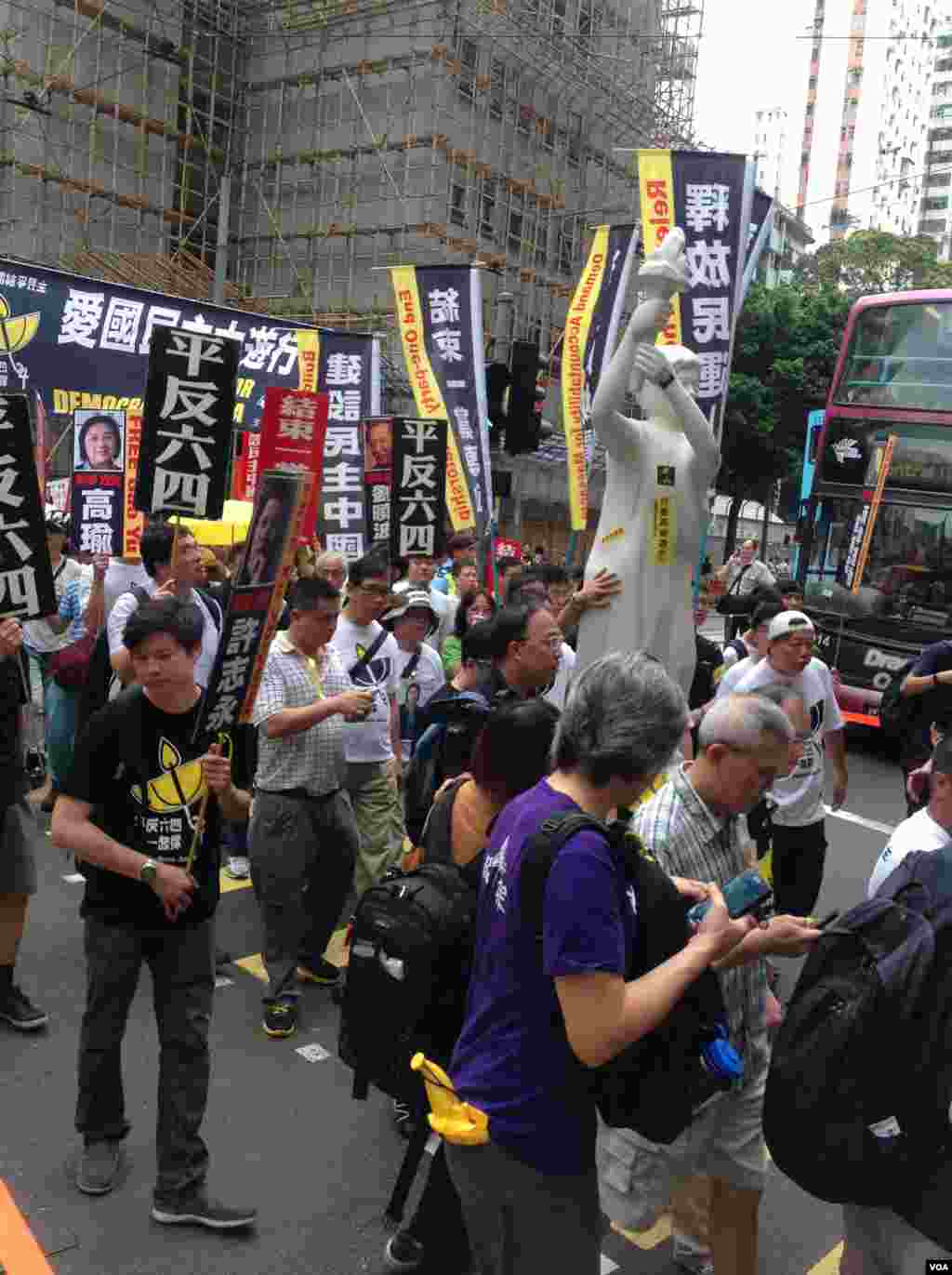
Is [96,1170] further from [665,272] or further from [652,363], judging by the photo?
[665,272]

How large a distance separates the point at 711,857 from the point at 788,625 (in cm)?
231

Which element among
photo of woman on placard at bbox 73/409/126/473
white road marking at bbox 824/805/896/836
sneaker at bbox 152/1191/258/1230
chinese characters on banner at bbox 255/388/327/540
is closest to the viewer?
sneaker at bbox 152/1191/258/1230

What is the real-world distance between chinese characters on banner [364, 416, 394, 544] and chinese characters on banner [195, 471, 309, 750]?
3995 mm

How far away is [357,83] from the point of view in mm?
24062

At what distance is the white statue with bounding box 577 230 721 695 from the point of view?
15.0 ft

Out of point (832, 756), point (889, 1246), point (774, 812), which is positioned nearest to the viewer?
point (889, 1246)

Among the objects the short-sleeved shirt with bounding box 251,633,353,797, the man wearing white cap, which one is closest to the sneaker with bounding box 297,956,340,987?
the short-sleeved shirt with bounding box 251,633,353,797

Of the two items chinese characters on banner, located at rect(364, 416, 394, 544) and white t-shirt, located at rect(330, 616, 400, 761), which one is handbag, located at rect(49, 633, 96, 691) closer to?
white t-shirt, located at rect(330, 616, 400, 761)

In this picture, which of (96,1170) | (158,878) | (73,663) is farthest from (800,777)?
(73,663)

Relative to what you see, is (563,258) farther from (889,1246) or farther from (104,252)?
(889,1246)

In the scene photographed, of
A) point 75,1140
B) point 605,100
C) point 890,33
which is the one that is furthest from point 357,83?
point 890,33

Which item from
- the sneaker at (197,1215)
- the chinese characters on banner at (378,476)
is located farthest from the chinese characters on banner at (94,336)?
the sneaker at (197,1215)

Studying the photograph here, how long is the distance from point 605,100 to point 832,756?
78.1 feet

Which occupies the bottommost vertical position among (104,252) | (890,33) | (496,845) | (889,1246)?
(889,1246)
